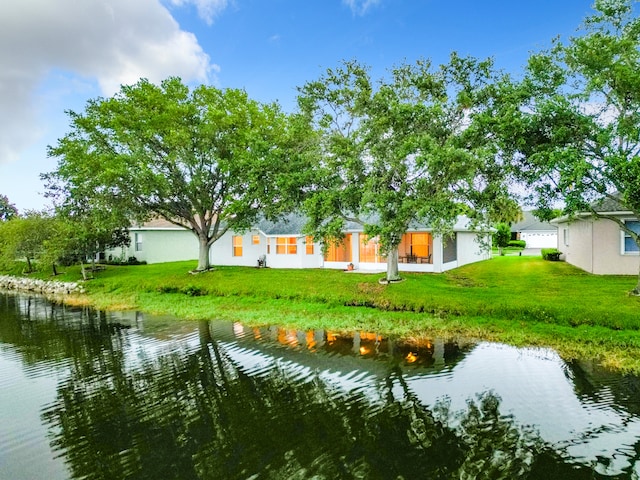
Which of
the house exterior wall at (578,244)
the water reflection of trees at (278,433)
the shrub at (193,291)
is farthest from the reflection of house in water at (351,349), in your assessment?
the house exterior wall at (578,244)

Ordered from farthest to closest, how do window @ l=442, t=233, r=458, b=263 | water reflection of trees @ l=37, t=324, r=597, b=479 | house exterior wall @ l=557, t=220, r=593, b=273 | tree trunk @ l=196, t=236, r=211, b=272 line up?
1. tree trunk @ l=196, t=236, r=211, b=272
2. window @ l=442, t=233, r=458, b=263
3. house exterior wall @ l=557, t=220, r=593, b=273
4. water reflection of trees @ l=37, t=324, r=597, b=479

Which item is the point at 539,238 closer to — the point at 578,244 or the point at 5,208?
the point at 578,244

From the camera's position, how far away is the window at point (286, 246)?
92.3 feet

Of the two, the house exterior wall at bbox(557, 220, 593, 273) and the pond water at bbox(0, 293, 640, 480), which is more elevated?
Answer: the house exterior wall at bbox(557, 220, 593, 273)

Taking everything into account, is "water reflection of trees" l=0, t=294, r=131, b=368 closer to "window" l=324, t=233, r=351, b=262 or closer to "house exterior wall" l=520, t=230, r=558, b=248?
"window" l=324, t=233, r=351, b=262

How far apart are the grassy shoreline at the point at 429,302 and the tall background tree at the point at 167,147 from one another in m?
4.73

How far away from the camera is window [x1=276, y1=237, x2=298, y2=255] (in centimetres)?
2812

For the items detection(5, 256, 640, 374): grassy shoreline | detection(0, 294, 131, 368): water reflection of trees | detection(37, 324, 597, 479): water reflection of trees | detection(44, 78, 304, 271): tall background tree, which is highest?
detection(44, 78, 304, 271): tall background tree

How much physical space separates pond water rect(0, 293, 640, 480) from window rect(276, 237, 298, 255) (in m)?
15.3

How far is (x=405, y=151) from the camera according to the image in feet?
53.4

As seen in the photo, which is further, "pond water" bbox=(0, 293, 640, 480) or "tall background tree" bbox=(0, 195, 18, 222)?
"tall background tree" bbox=(0, 195, 18, 222)

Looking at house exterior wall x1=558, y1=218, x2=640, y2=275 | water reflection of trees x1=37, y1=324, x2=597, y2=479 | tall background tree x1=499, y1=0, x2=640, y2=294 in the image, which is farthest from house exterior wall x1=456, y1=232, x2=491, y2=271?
water reflection of trees x1=37, y1=324, x2=597, y2=479

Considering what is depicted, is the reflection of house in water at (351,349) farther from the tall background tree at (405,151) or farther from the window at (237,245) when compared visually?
the window at (237,245)

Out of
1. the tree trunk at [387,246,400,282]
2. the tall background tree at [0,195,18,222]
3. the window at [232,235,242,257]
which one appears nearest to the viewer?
the tree trunk at [387,246,400,282]
